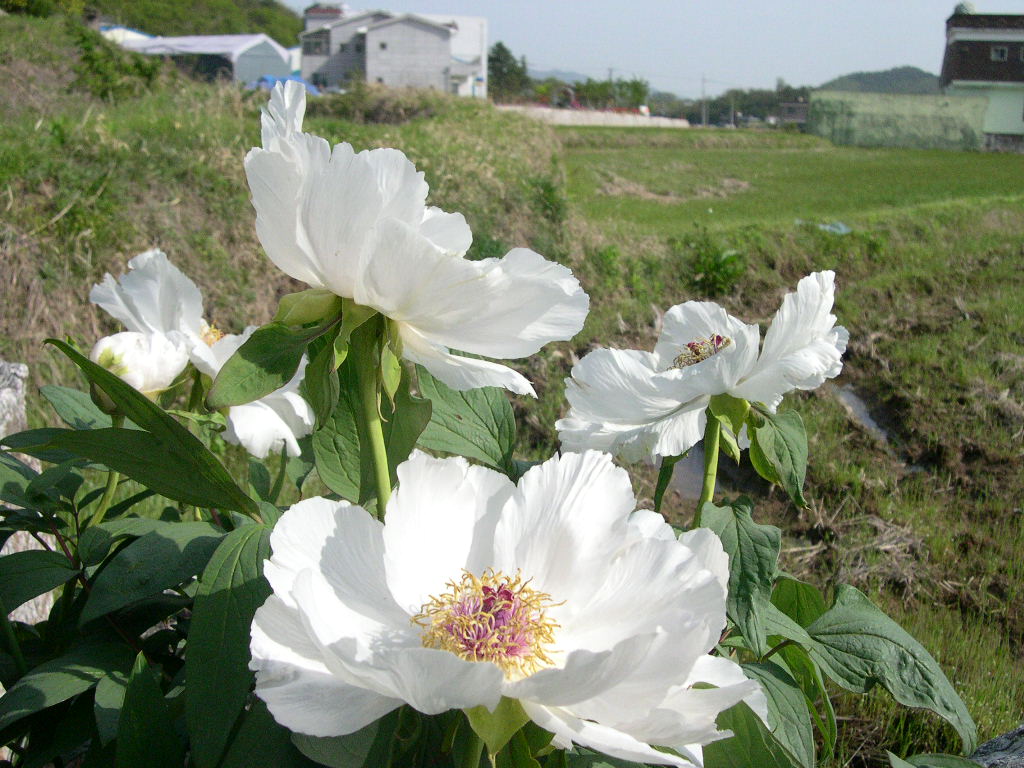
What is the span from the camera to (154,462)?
491 mm

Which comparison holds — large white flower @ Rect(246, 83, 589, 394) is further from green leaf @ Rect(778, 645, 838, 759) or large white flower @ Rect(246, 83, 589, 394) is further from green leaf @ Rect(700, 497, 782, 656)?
green leaf @ Rect(778, 645, 838, 759)

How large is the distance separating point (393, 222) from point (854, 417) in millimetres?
3281

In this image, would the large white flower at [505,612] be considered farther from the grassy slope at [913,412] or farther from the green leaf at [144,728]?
the grassy slope at [913,412]

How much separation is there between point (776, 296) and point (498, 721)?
4.79m

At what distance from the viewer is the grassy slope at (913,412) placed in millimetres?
1959

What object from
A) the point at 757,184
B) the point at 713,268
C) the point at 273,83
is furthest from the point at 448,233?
the point at 757,184

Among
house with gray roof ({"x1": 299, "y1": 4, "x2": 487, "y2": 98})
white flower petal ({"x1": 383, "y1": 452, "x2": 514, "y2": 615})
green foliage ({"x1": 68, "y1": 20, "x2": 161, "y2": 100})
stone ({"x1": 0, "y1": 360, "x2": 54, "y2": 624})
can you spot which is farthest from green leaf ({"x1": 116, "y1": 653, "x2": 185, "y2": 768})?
house with gray roof ({"x1": 299, "y1": 4, "x2": 487, "y2": 98})

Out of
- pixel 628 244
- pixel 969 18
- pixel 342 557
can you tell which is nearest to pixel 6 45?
pixel 628 244

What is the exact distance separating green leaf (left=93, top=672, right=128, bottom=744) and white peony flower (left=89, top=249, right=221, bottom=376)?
0.41m

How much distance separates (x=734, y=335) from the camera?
71 centimetres

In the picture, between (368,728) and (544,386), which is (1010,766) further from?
(544,386)

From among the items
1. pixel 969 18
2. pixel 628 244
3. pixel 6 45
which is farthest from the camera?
pixel 969 18

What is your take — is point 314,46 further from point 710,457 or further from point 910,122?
point 710,457

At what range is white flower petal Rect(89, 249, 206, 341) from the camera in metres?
0.88
